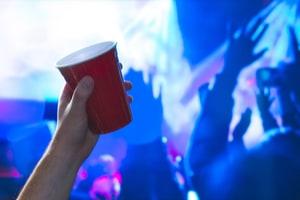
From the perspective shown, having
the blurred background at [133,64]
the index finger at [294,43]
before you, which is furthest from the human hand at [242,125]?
the index finger at [294,43]

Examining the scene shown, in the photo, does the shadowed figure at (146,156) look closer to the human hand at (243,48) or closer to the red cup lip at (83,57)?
the human hand at (243,48)

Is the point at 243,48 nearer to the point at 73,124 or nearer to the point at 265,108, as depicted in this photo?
the point at 265,108

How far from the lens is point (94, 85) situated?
23.9 inches

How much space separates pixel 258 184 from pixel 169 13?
1.62 ft

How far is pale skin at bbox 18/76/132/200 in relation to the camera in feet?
1.96

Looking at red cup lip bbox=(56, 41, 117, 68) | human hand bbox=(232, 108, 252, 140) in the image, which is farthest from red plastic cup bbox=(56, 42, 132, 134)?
human hand bbox=(232, 108, 252, 140)

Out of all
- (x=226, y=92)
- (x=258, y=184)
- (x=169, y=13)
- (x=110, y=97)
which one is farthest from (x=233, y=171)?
(x=110, y=97)

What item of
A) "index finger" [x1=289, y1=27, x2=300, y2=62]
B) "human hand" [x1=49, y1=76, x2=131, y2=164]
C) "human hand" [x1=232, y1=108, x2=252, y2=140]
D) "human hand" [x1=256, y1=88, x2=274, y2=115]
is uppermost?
"index finger" [x1=289, y1=27, x2=300, y2=62]

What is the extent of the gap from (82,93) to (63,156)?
9cm

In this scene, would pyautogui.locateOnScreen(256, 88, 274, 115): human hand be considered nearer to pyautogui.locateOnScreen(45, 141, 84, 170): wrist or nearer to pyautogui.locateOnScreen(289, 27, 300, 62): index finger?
pyautogui.locateOnScreen(289, 27, 300, 62): index finger

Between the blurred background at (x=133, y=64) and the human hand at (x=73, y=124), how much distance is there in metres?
0.59

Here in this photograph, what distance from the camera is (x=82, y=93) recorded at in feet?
1.94

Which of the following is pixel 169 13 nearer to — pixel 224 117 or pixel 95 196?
pixel 224 117

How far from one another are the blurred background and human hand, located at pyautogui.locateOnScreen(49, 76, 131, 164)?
0.59m
